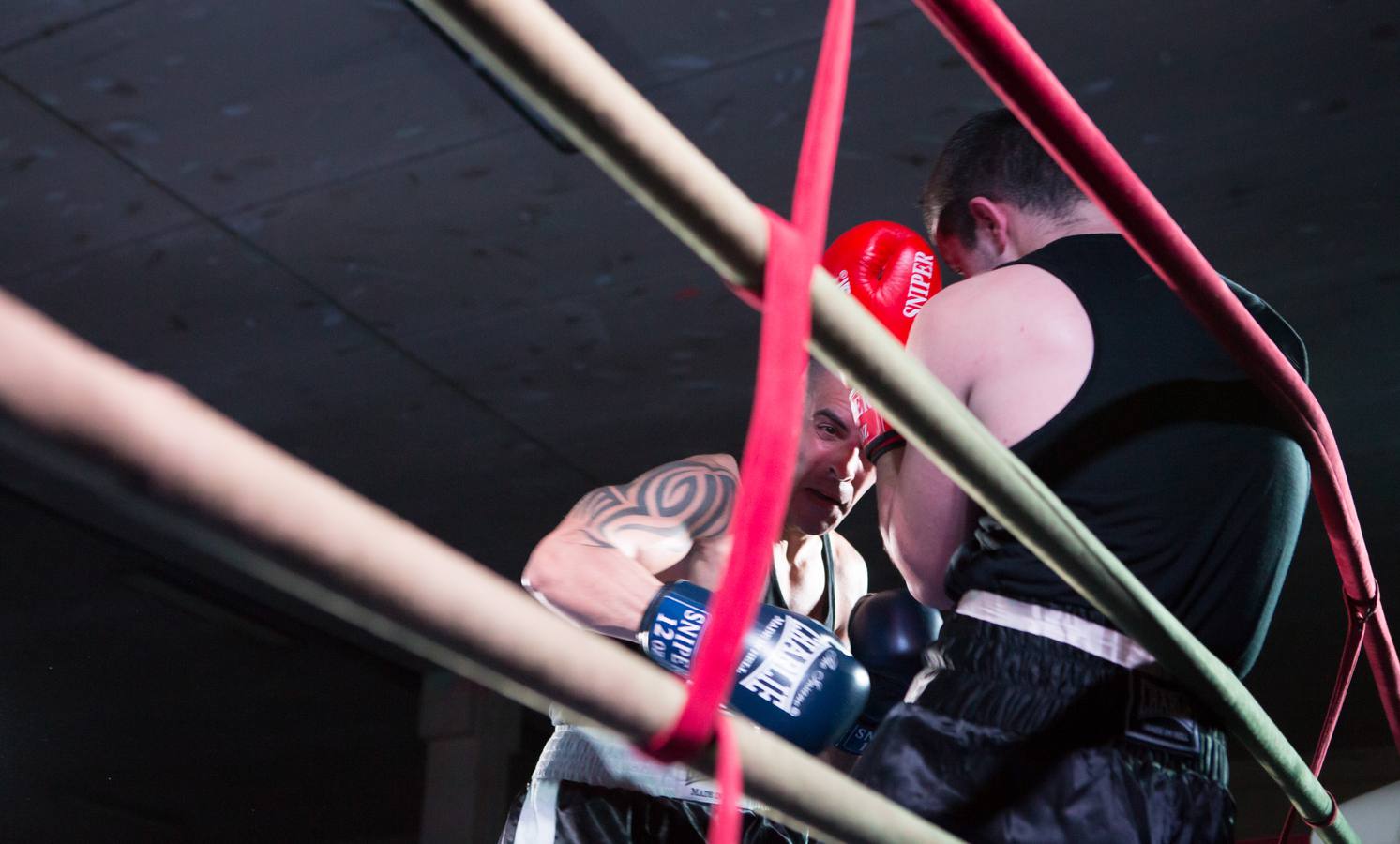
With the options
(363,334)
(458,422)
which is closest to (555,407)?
(458,422)

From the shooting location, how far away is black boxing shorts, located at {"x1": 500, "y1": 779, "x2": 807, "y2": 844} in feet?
6.79

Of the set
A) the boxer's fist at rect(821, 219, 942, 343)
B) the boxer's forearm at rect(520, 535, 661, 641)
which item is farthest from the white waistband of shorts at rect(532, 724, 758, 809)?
the boxer's fist at rect(821, 219, 942, 343)

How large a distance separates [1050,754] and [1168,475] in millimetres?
291

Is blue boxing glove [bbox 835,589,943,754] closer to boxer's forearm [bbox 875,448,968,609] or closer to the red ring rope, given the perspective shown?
boxer's forearm [bbox 875,448,968,609]

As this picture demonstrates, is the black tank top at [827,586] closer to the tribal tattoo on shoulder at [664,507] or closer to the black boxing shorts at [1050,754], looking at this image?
the tribal tattoo on shoulder at [664,507]

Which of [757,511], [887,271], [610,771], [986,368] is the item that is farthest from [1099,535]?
[610,771]

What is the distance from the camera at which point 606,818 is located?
208cm

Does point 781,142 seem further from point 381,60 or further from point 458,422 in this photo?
point 458,422

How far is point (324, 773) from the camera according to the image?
31.1ft

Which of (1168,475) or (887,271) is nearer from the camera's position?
(1168,475)

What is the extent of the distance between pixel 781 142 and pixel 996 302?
2051 millimetres

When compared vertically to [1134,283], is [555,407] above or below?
below

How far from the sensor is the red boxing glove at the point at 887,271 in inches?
81.7

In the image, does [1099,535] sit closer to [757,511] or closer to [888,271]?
[757,511]
